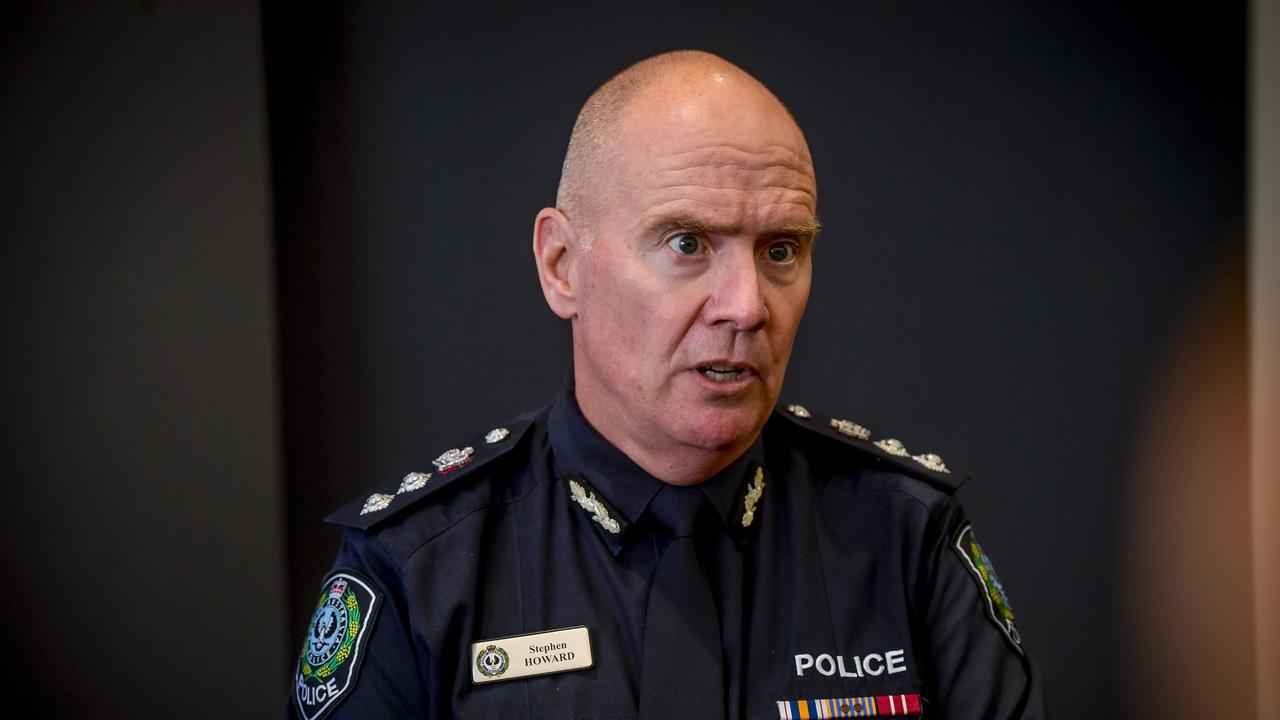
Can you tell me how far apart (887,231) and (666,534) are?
103 centimetres

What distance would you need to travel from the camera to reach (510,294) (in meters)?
2.26

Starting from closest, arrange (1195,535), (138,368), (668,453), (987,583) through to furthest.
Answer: (668,453) → (987,583) → (138,368) → (1195,535)

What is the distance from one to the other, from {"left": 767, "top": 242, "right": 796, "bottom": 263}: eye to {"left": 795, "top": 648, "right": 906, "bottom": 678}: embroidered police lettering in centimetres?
49

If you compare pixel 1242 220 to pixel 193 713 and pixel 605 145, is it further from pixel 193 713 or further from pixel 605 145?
pixel 193 713

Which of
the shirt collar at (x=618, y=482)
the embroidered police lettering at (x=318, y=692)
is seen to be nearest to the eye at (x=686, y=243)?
the shirt collar at (x=618, y=482)

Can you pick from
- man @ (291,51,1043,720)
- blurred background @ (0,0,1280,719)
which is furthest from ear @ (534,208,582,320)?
blurred background @ (0,0,1280,719)

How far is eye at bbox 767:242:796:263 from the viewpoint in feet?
4.95

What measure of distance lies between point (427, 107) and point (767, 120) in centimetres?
91

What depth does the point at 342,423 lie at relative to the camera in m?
2.21

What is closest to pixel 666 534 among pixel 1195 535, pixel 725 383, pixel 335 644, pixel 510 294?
pixel 725 383

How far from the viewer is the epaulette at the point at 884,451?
5.54 feet

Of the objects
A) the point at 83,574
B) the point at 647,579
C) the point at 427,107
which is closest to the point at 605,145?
the point at 647,579

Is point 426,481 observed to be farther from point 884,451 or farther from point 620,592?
point 884,451

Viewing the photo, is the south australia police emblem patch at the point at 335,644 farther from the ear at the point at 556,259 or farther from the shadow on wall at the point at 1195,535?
the shadow on wall at the point at 1195,535
